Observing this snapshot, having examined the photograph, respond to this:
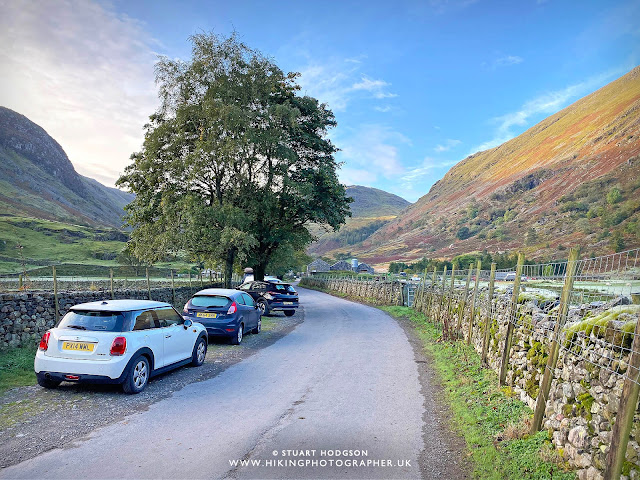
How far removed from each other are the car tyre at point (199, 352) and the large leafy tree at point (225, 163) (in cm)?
1306

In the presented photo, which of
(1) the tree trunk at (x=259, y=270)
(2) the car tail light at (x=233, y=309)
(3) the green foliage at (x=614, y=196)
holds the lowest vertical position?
(2) the car tail light at (x=233, y=309)

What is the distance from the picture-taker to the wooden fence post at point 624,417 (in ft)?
11.2

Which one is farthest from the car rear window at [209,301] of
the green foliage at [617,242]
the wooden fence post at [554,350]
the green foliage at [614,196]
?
the green foliage at [614,196]

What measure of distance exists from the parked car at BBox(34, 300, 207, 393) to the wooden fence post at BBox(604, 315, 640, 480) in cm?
681

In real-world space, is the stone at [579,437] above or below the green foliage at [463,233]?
below

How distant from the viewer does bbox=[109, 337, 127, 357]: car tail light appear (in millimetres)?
7141

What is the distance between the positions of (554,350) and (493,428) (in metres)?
1.43

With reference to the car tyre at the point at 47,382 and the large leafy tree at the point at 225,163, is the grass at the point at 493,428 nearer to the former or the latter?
the car tyre at the point at 47,382

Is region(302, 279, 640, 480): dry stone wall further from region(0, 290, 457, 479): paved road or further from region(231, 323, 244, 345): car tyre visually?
region(231, 323, 244, 345): car tyre

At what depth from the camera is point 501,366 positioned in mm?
7504

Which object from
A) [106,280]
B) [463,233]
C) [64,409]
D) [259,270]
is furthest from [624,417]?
[463,233]

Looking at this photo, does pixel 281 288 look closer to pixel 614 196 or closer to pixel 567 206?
pixel 614 196

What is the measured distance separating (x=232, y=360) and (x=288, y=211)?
1721 cm

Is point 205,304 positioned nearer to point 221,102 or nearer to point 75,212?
point 221,102
